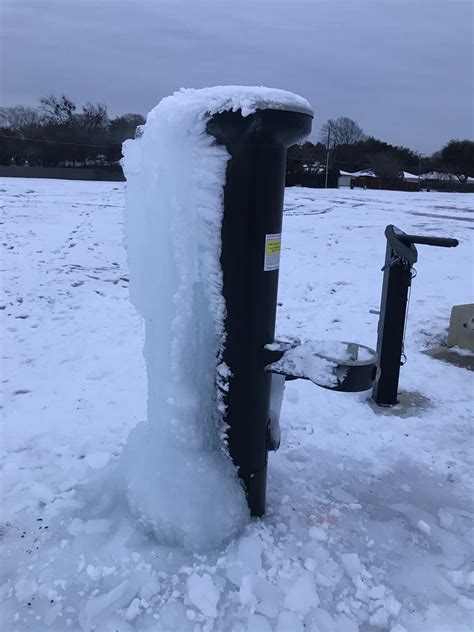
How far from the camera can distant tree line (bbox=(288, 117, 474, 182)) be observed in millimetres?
52250

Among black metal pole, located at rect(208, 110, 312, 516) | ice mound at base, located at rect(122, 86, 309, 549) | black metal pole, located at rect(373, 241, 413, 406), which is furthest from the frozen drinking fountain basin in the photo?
black metal pole, located at rect(373, 241, 413, 406)

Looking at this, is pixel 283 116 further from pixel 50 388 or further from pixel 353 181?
pixel 353 181

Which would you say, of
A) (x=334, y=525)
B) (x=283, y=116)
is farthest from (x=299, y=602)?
(x=283, y=116)

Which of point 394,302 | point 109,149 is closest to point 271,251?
point 394,302

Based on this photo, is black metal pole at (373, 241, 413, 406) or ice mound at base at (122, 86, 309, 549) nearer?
ice mound at base at (122, 86, 309, 549)

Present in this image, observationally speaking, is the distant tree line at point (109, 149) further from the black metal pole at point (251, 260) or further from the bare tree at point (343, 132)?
the black metal pole at point (251, 260)

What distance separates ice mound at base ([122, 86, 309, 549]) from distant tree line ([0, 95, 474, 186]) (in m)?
39.7

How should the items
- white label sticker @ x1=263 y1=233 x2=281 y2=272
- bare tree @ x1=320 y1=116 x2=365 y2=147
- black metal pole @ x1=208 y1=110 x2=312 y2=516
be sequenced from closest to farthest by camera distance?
black metal pole @ x1=208 y1=110 x2=312 y2=516 → white label sticker @ x1=263 y1=233 x2=281 y2=272 → bare tree @ x1=320 y1=116 x2=365 y2=147

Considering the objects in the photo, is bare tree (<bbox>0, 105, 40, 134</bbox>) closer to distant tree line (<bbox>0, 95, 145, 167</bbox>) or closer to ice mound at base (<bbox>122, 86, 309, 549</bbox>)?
distant tree line (<bbox>0, 95, 145, 167</bbox>)

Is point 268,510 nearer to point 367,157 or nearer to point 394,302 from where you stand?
point 394,302

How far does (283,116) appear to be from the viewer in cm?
168

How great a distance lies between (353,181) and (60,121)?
108 feet

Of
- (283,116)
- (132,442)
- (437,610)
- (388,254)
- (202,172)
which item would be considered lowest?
(437,610)

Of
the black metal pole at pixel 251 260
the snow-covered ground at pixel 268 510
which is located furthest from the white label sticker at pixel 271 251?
the snow-covered ground at pixel 268 510
